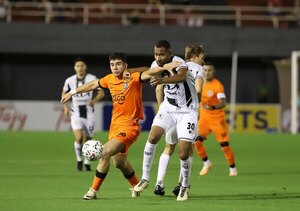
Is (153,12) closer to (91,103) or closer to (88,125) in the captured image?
(91,103)

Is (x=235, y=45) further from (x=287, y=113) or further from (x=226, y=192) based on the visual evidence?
(x=226, y=192)

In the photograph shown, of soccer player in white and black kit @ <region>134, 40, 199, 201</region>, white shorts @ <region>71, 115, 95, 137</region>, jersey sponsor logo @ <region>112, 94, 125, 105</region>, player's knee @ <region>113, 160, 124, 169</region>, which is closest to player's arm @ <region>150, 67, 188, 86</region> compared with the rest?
soccer player in white and black kit @ <region>134, 40, 199, 201</region>

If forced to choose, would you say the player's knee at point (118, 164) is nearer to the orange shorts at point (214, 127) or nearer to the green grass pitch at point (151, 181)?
the green grass pitch at point (151, 181)

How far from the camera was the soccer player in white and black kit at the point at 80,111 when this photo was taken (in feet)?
63.8

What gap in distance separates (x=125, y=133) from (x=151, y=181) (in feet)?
13.1

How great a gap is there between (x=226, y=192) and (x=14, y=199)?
3529 mm

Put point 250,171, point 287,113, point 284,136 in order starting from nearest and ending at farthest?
point 250,171 < point 284,136 < point 287,113

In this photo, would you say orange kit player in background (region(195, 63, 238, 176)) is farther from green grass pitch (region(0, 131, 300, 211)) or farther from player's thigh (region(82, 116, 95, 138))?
player's thigh (region(82, 116, 95, 138))

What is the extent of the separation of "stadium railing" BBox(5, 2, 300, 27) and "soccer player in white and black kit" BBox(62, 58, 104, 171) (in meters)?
20.0

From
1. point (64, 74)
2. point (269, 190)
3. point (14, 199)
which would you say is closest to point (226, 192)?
point (269, 190)

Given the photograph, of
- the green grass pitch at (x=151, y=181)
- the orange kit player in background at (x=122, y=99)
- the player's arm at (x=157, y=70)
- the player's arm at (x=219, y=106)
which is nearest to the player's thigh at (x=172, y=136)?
the orange kit player in background at (x=122, y=99)

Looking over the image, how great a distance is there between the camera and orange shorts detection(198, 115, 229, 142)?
748 inches

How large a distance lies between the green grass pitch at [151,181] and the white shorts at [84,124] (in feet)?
2.89

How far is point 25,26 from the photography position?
40.3 metres
